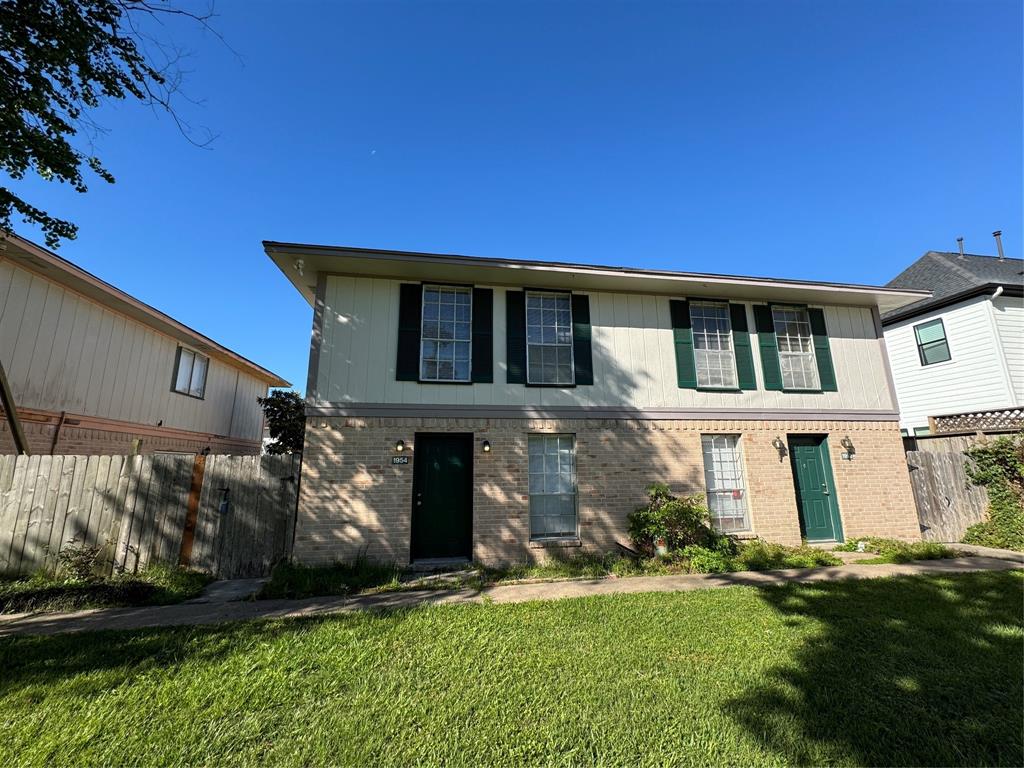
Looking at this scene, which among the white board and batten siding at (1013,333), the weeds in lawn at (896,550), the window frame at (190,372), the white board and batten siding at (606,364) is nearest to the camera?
the weeds in lawn at (896,550)

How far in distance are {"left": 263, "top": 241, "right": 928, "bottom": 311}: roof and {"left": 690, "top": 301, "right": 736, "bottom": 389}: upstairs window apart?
1.15 ft

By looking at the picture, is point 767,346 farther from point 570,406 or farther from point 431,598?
point 431,598

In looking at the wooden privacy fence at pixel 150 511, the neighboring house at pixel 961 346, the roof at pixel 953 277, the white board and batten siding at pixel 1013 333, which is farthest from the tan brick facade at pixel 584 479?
the roof at pixel 953 277

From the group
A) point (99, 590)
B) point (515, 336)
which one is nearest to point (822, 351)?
point (515, 336)

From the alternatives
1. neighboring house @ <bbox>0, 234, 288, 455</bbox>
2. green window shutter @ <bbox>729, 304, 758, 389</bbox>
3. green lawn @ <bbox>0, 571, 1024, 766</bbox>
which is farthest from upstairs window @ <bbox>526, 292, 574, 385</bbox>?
neighboring house @ <bbox>0, 234, 288, 455</bbox>

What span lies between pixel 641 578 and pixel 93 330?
13.1 meters

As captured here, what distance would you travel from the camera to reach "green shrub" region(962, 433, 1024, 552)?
877cm

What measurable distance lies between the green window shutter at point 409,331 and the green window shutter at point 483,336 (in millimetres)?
1072

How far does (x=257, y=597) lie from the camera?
582 centimetres

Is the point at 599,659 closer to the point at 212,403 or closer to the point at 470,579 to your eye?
the point at 470,579

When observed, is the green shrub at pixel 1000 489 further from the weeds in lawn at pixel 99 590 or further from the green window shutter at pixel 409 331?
the weeds in lawn at pixel 99 590

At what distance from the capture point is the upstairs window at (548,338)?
27.5ft

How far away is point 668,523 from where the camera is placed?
7566mm

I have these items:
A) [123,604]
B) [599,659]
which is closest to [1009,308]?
[599,659]
